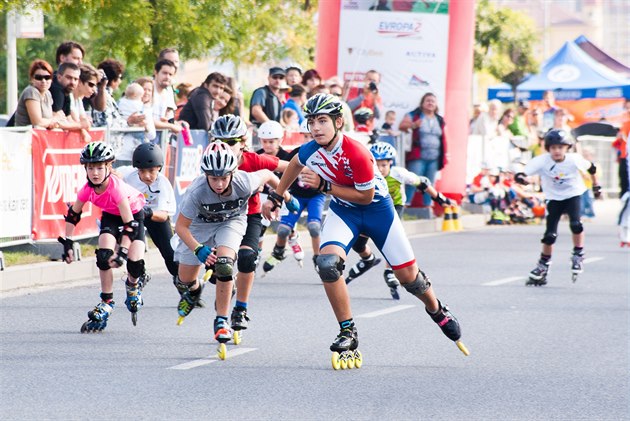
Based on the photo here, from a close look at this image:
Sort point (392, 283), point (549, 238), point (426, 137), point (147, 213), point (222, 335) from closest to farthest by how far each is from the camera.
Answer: point (222, 335) → point (147, 213) → point (392, 283) → point (549, 238) → point (426, 137)

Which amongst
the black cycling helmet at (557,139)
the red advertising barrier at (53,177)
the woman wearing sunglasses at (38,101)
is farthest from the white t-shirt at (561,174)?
the woman wearing sunglasses at (38,101)

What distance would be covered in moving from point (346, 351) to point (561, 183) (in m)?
6.85

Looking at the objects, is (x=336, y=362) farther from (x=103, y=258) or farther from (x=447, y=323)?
(x=103, y=258)

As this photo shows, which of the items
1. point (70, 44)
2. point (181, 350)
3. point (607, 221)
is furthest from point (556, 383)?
point (607, 221)

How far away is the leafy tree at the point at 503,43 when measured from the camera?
49438mm

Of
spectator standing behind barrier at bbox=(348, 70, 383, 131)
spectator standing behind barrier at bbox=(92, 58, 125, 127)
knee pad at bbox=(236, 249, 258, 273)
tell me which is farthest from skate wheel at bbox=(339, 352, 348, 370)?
spectator standing behind barrier at bbox=(348, 70, 383, 131)

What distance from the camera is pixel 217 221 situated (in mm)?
10023

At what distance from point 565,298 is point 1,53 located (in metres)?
21.1

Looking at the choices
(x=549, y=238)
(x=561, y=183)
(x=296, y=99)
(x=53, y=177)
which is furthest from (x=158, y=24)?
(x=549, y=238)

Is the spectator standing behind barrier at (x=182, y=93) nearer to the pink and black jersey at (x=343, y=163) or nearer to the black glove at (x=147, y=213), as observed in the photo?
the black glove at (x=147, y=213)

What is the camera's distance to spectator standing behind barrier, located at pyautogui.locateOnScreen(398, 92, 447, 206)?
73.6 ft

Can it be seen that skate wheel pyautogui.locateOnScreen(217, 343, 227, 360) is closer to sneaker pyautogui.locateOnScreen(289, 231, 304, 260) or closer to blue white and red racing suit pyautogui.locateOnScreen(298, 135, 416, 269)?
blue white and red racing suit pyautogui.locateOnScreen(298, 135, 416, 269)

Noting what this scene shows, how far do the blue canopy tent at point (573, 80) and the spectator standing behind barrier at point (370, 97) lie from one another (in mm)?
15824

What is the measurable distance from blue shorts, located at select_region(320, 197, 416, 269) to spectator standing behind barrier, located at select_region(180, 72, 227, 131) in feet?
22.6
